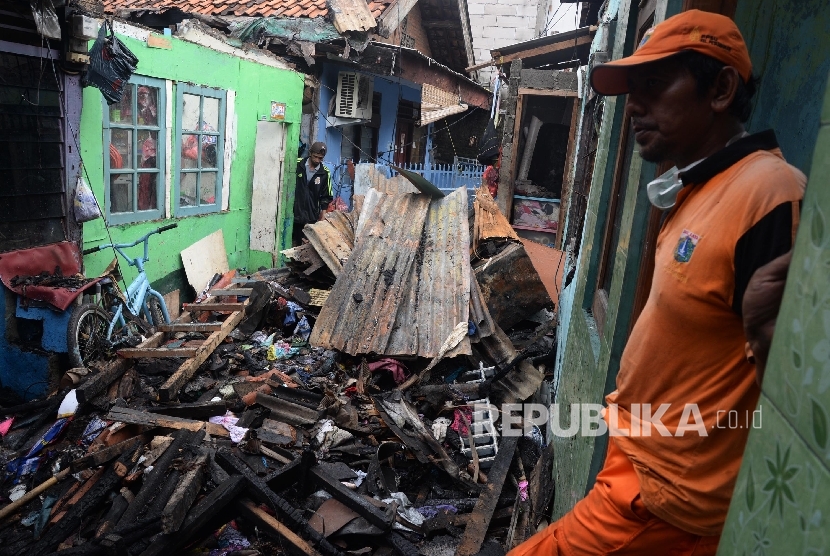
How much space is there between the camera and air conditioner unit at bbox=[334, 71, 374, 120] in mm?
12922

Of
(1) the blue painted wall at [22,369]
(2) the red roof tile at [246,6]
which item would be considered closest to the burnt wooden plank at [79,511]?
(1) the blue painted wall at [22,369]

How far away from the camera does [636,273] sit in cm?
244

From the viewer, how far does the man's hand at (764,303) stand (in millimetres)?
1037

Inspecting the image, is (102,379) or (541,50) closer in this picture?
(102,379)

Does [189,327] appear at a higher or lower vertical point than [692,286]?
lower

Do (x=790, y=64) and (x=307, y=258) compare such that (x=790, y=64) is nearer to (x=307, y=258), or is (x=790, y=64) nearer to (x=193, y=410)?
(x=193, y=410)

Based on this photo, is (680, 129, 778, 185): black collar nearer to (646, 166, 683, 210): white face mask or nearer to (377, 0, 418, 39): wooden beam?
(646, 166, 683, 210): white face mask

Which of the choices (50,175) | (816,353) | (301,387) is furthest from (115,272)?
(816,353)

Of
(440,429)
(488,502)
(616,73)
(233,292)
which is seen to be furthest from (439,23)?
(616,73)

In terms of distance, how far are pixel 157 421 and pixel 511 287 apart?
4338mm

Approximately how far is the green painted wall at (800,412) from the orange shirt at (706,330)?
1.48ft

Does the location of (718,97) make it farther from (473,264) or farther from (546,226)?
(546,226)

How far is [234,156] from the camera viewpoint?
380 inches
